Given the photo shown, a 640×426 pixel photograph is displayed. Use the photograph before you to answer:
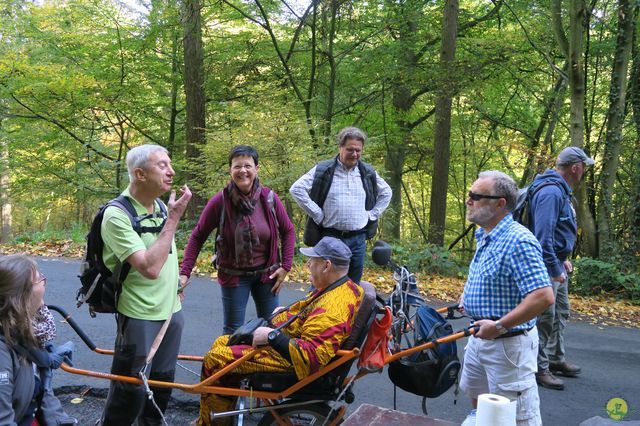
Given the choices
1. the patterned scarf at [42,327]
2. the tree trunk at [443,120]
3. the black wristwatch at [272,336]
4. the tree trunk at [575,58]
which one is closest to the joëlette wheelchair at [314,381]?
the black wristwatch at [272,336]

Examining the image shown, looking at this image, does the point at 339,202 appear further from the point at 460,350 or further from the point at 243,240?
the point at 460,350

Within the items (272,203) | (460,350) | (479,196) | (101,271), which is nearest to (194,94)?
(272,203)

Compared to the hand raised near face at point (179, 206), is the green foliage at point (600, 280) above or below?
below

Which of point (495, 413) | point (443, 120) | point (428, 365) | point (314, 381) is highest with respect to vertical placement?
point (443, 120)

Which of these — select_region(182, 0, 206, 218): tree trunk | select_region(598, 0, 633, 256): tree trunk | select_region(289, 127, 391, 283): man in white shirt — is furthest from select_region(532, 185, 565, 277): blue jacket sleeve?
select_region(182, 0, 206, 218): tree trunk

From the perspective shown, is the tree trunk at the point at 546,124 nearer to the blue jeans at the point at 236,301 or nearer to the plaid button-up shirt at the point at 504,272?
the blue jeans at the point at 236,301

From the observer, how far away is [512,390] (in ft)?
8.54

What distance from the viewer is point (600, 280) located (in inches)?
370

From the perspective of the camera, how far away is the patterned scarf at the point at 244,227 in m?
3.83

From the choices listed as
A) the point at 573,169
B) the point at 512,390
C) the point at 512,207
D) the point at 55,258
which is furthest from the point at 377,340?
the point at 55,258

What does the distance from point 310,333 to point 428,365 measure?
29.6 inches

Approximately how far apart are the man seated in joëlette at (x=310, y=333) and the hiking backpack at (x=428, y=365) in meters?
0.43

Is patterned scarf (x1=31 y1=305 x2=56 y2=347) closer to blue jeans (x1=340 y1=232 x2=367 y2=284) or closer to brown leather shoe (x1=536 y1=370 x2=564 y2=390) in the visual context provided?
blue jeans (x1=340 y1=232 x2=367 y2=284)

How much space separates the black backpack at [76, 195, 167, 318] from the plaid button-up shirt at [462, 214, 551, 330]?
1.97 m
